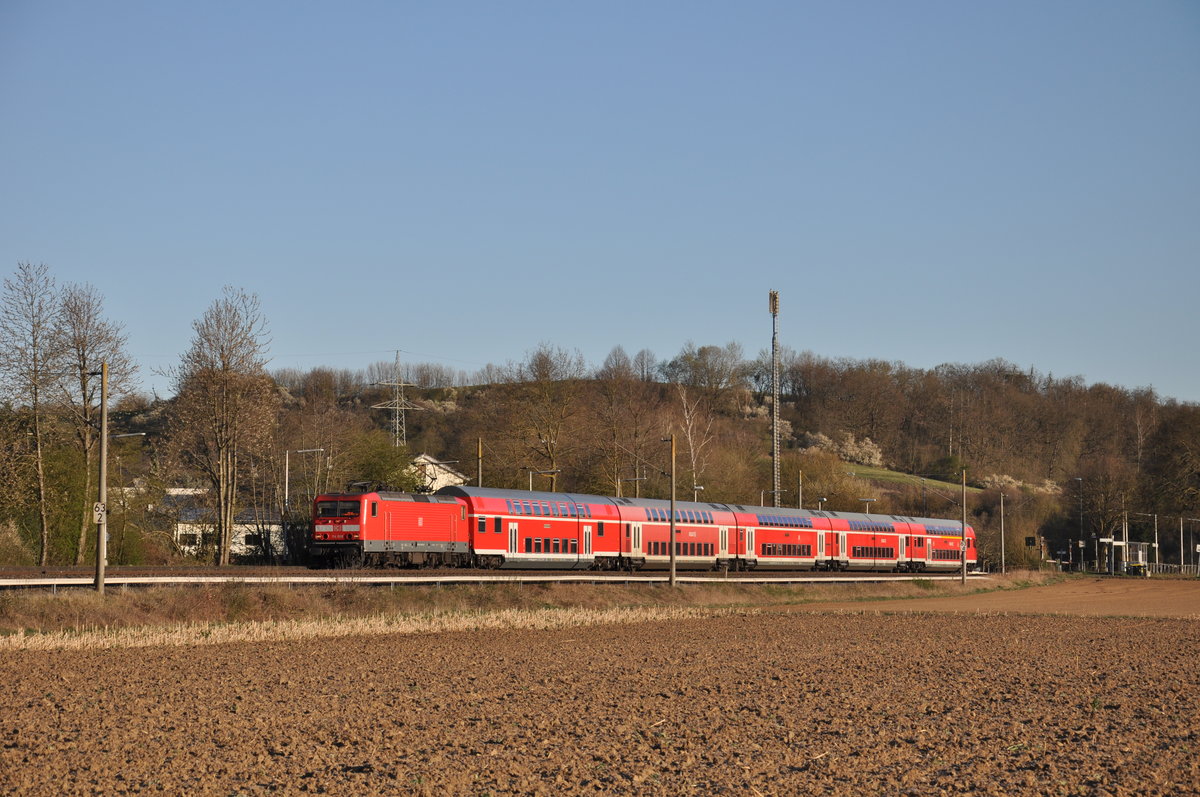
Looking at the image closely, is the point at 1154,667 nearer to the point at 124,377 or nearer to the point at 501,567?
the point at 501,567

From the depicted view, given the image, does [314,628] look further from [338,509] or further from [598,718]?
[598,718]

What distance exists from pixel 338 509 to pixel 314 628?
12.4m

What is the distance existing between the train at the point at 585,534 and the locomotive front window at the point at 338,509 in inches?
1.7

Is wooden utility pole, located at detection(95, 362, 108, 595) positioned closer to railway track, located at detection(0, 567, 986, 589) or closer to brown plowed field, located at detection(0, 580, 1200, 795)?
railway track, located at detection(0, 567, 986, 589)

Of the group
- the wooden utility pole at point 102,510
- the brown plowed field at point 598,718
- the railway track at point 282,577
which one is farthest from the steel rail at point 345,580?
the brown plowed field at point 598,718

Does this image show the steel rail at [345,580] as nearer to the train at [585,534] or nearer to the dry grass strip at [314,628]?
the dry grass strip at [314,628]

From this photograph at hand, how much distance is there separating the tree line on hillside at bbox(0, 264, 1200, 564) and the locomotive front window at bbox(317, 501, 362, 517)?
1.26m

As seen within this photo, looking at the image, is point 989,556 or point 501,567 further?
point 989,556

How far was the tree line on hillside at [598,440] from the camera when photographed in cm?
5475

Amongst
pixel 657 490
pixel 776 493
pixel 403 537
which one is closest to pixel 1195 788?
pixel 403 537

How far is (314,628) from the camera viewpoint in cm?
3431

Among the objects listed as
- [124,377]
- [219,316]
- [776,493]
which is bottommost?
[776,493]

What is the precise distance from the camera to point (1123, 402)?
160500 millimetres

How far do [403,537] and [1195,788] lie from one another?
36277mm
